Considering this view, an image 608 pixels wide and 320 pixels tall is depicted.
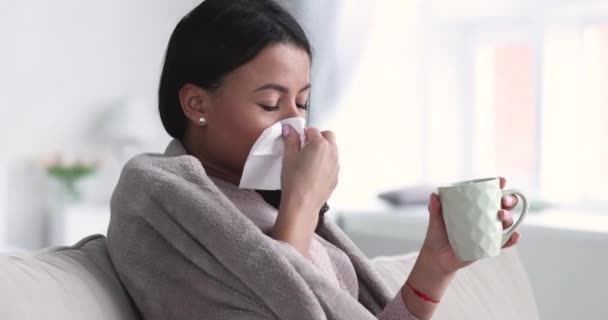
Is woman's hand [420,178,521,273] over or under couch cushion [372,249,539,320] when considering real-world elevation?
over

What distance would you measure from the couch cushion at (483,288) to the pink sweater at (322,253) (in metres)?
0.24

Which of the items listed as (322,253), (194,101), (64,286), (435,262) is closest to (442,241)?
(435,262)

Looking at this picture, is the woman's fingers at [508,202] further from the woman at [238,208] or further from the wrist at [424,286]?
the wrist at [424,286]

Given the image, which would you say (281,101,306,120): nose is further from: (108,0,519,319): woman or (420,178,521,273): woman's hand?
(420,178,521,273): woman's hand

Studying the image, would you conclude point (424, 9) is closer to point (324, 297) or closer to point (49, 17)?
point (49, 17)

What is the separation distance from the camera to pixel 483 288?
167 centimetres

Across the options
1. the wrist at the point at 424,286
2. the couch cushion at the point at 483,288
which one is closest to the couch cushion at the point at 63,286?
the wrist at the point at 424,286

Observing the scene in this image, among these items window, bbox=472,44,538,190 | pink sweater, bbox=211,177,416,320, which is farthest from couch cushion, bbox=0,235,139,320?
window, bbox=472,44,538,190

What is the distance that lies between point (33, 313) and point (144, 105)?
3.41 meters

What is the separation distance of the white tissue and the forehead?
2.3 inches

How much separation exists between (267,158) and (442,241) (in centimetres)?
27

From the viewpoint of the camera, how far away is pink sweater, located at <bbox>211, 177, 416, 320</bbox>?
115 centimetres

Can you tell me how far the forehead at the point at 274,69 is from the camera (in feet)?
3.76

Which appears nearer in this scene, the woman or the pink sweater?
the woman
